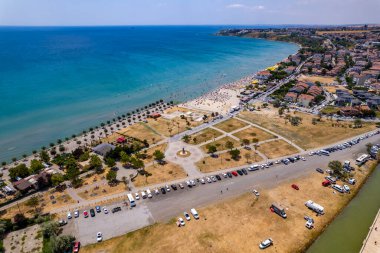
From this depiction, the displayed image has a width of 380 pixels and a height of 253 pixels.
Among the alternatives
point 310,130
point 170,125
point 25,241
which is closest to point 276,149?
point 310,130

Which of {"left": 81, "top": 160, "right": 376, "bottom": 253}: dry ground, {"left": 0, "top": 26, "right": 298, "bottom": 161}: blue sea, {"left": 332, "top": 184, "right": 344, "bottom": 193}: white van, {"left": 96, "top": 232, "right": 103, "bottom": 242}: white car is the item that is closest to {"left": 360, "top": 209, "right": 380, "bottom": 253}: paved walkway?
{"left": 81, "top": 160, "right": 376, "bottom": 253}: dry ground

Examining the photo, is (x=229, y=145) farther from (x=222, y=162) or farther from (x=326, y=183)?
(x=326, y=183)

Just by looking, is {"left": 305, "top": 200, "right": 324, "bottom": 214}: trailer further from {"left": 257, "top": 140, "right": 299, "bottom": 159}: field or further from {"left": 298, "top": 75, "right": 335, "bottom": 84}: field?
{"left": 298, "top": 75, "right": 335, "bottom": 84}: field

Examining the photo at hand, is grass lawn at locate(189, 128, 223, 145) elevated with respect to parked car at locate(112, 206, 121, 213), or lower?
elevated

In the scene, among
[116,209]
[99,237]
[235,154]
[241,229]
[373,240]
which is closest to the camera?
[373,240]

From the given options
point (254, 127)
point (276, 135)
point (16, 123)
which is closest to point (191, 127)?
point (254, 127)

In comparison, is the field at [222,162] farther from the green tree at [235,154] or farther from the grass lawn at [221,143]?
the grass lawn at [221,143]
